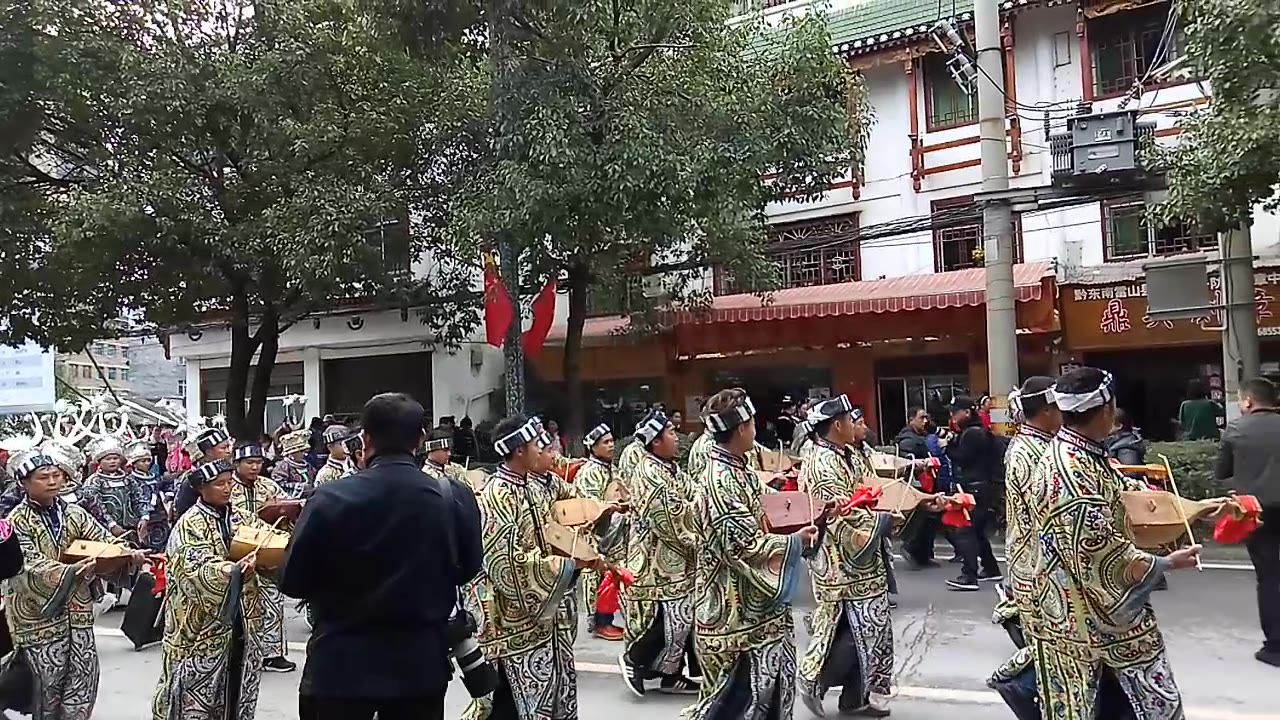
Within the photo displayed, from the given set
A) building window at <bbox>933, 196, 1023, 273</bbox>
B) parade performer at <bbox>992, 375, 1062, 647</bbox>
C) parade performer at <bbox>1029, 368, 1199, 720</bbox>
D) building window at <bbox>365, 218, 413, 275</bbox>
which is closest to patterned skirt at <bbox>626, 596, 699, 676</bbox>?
parade performer at <bbox>992, 375, 1062, 647</bbox>

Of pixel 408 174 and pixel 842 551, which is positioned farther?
pixel 408 174

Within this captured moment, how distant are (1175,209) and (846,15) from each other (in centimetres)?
839

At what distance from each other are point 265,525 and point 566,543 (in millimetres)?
1626

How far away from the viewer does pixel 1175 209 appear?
10898 millimetres

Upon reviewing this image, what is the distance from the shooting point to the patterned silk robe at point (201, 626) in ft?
17.6

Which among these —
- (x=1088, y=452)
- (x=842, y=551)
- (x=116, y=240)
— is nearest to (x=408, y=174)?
(x=116, y=240)

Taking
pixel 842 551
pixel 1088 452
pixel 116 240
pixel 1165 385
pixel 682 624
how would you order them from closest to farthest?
1. pixel 1088 452
2. pixel 842 551
3. pixel 682 624
4. pixel 116 240
5. pixel 1165 385

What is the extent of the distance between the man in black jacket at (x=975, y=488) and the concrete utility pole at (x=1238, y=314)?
5.07m

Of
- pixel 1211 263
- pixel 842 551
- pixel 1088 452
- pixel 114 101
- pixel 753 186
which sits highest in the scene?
pixel 114 101

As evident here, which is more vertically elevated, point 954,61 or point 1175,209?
point 954,61

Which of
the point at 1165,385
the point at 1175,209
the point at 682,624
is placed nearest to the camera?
the point at 682,624

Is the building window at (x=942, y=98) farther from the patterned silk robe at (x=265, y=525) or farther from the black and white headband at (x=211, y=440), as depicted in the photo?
the black and white headband at (x=211, y=440)

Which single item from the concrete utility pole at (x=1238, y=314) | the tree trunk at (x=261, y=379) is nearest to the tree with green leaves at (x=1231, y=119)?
the concrete utility pole at (x=1238, y=314)

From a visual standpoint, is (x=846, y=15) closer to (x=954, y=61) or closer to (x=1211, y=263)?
(x=954, y=61)
